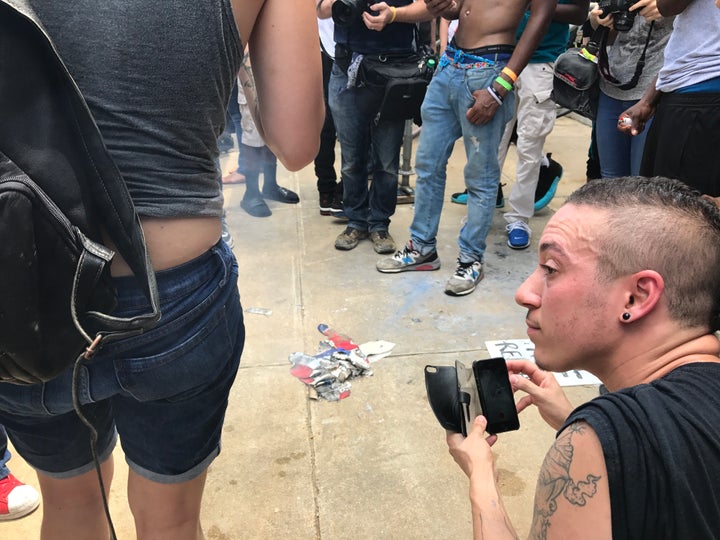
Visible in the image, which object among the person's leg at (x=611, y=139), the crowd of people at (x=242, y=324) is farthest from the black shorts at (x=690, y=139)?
the crowd of people at (x=242, y=324)

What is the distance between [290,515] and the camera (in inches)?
84.3

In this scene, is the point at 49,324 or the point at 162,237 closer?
the point at 49,324

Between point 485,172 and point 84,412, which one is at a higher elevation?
point 84,412

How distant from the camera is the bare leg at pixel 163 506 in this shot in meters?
1.29

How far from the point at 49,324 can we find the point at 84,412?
28 centimetres

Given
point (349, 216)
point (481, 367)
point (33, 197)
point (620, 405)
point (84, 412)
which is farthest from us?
point (349, 216)

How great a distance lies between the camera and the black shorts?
7.79 ft

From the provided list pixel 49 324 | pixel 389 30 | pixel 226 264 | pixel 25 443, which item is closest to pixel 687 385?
pixel 226 264

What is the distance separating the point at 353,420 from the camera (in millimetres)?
2600

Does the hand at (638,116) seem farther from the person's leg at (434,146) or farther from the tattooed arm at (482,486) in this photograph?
the tattooed arm at (482,486)

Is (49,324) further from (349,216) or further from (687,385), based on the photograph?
(349,216)

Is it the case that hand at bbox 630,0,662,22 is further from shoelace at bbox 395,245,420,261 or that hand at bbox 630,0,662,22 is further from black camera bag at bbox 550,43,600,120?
shoelace at bbox 395,245,420,261

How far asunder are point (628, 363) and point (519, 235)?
3.22 m

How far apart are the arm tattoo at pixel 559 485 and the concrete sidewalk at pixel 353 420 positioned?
3.60ft
